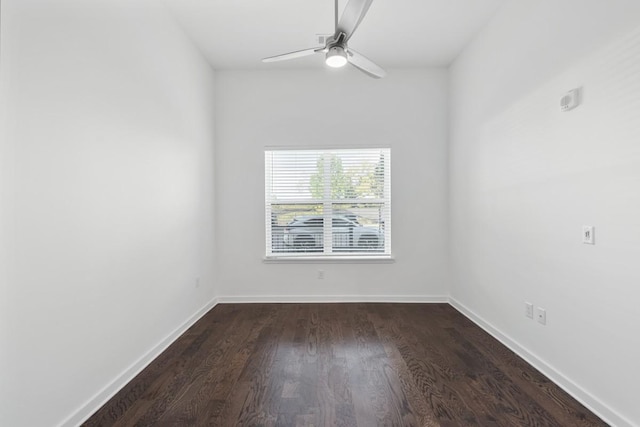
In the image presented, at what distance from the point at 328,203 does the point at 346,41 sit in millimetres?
2248

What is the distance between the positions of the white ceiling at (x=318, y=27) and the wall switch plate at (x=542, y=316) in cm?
256

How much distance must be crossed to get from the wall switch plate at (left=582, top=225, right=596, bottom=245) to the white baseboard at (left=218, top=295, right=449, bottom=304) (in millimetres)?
Answer: 2339

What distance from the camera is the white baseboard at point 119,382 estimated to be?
6.03 feet

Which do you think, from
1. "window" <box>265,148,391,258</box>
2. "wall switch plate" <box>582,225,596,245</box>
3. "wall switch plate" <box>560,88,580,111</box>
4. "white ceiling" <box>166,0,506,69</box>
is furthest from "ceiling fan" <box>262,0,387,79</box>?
"wall switch plate" <box>582,225,596,245</box>

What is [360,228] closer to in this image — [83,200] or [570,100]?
[570,100]

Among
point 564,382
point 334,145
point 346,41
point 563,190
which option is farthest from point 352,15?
point 564,382

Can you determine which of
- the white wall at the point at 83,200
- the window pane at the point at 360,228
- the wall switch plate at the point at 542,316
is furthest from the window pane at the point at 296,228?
the wall switch plate at the point at 542,316

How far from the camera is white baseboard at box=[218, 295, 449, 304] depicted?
4.16 metres

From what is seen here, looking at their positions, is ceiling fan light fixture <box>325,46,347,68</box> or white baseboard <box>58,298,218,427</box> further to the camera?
ceiling fan light fixture <box>325,46,347,68</box>

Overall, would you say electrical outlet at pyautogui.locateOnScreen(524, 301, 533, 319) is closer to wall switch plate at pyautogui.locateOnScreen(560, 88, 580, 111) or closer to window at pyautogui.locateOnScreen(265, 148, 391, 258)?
wall switch plate at pyautogui.locateOnScreen(560, 88, 580, 111)

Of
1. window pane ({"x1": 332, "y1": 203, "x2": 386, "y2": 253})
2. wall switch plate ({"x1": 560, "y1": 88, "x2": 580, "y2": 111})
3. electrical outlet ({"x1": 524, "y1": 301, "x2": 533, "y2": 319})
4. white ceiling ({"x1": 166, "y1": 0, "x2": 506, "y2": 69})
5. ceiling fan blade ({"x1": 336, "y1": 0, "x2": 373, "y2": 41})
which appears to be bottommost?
electrical outlet ({"x1": 524, "y1": 301, "x2": 533, "y2": 319})

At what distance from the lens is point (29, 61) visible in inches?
61.5

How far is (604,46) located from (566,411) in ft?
6.78

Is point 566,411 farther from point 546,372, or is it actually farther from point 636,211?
point 636,211
